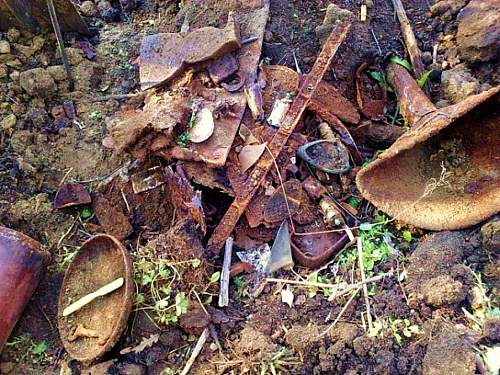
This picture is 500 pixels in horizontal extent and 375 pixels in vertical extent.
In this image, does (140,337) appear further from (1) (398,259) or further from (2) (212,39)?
(2) (212,39)

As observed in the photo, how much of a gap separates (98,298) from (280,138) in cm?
117

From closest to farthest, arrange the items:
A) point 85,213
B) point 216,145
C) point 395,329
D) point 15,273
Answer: point 395,329, point 15,273, point 216,145, point 85,213

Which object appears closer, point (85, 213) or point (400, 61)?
point (85, 213)

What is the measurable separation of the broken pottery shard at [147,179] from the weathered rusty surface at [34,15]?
113 cm

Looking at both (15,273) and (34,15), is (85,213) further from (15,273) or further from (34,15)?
(34,15)

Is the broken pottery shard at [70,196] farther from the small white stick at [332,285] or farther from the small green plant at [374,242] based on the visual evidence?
the small green plant at [374,242]

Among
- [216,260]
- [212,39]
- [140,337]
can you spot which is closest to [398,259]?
[216,260]

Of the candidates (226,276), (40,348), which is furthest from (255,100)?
(40,348)

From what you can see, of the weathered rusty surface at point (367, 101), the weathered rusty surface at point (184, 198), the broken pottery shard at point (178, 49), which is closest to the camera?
the weathered rusty surface at point (184, 198)

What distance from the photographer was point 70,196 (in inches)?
108

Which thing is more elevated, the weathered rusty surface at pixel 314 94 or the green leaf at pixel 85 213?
the weathered rusty surface at pixel 314 94

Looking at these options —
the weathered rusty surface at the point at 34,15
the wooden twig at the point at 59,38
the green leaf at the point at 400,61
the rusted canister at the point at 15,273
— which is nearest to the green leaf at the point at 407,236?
the green leaf at the point at 400,61

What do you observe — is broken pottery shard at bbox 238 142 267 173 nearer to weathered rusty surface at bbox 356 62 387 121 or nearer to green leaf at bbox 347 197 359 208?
green leaf at bbox 347 197 359 208

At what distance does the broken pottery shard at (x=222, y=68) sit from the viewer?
2836mm
